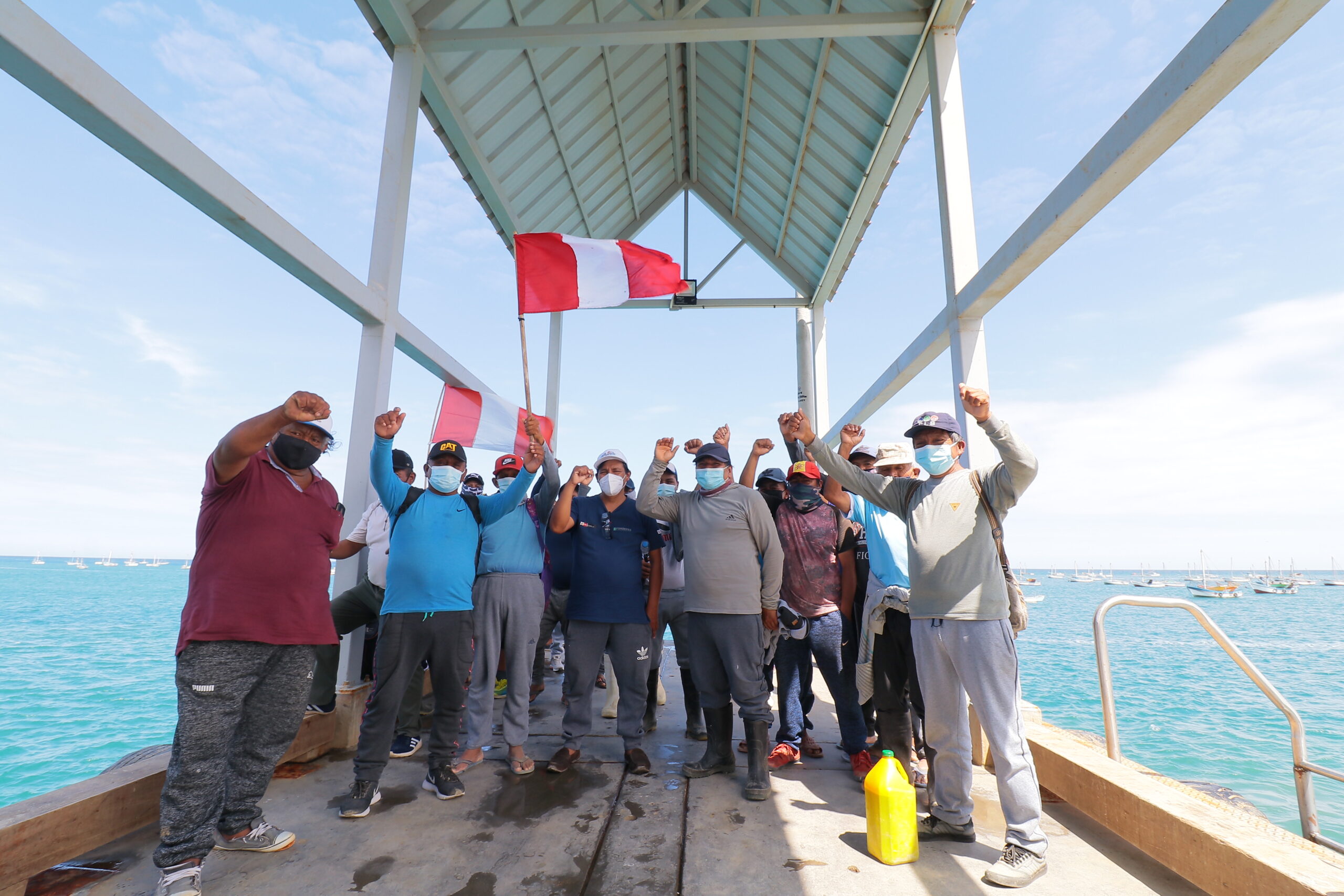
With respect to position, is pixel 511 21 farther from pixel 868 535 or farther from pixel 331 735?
pixel 331 735

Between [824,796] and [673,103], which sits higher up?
[673,103]

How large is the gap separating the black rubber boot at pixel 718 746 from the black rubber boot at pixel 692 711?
67 cm

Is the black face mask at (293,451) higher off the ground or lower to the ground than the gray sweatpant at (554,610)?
higher

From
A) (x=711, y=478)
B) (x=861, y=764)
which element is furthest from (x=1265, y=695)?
(x=711, y=478)

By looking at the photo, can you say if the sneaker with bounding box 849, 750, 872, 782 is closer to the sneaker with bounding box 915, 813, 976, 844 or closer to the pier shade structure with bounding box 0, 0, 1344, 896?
the pier shade structure with bounding box 0, 0, 1344, 896

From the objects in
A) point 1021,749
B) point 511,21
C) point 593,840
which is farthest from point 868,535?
point 511,21

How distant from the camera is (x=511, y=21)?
18.1 ft

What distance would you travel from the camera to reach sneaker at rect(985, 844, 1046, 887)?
2135 millimetres

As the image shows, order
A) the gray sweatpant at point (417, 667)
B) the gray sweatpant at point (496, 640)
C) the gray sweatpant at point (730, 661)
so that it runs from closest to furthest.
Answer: the gray sweatpant at point (417, 667), the gray sweatpant at point (730, 661), the gray sweatpant at point (496, 640)

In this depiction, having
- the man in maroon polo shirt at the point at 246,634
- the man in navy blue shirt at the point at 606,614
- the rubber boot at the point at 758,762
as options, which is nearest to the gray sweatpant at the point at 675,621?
the man in navy blue shirt at the point at 606,614

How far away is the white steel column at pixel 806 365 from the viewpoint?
29.6ft

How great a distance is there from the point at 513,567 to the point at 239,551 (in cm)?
144

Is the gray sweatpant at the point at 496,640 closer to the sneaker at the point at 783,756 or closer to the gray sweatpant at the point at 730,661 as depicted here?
the gray sweatpant at the point at 730,661

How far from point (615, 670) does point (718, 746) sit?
71 centimetres
